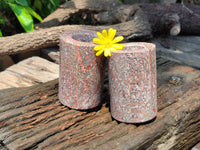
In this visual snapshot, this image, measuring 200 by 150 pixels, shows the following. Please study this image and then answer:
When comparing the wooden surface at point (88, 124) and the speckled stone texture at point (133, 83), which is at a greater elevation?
the speckled stone texture at point (133, 83)

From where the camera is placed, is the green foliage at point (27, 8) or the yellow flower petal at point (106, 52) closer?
the yellow flower petal at point (106, 52)

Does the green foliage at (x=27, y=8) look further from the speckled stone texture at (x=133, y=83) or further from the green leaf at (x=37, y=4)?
the speckled stone texture at (x=133, y=83)

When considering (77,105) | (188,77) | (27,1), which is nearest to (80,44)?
(77,105)

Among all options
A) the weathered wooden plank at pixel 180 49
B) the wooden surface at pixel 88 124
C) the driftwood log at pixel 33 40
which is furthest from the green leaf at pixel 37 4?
the wooden surface at pixel 88 124

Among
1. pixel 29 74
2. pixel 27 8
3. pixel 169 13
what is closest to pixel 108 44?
pixel 29 74

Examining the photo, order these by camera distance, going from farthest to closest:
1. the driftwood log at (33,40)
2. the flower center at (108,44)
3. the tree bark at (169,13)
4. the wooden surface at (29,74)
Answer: the tree bark at (169,13) < the driftwood log at (33,40) < the wooden surface at (29,74) < the flower center at (108,44)

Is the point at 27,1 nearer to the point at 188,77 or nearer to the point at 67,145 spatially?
the point at 188,77

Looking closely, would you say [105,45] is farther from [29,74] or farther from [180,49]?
[180,49]
